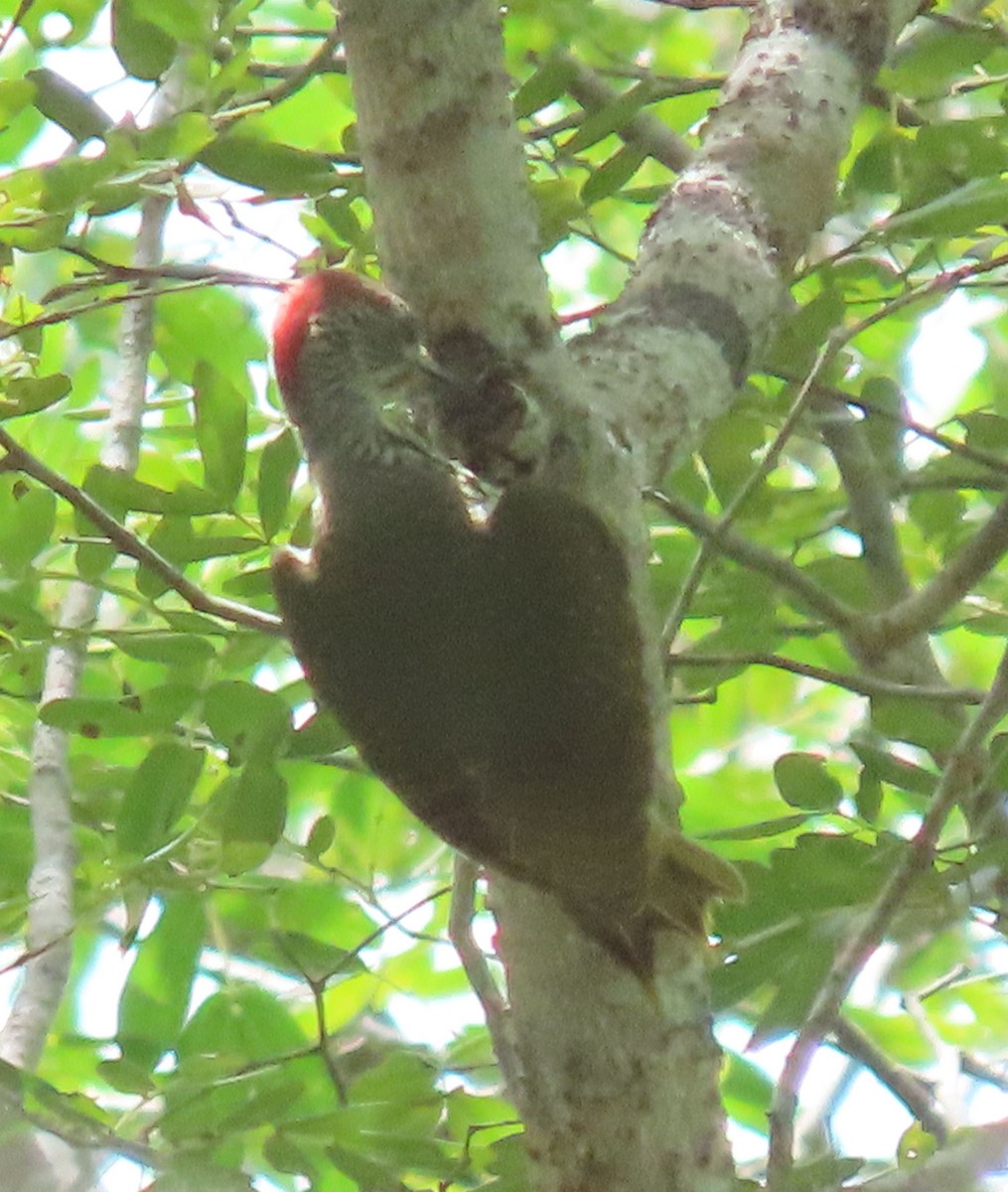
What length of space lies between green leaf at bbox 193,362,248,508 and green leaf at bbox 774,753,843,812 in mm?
859

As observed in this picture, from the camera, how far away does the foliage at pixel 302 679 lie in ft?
7.44

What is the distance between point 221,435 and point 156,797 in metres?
0.51

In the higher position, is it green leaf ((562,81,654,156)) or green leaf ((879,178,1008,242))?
green leaf ((562,81,654,156))

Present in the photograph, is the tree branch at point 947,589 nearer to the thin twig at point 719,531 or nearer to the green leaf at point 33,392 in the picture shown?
the thin twig at point 719,531

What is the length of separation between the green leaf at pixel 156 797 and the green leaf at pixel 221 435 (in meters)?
0.36

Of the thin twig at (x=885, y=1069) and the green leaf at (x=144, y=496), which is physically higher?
the green leaf at (x=144, y=496)

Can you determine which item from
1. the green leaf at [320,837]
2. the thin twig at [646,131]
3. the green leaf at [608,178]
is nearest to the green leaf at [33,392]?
the green leaf at [320,837]

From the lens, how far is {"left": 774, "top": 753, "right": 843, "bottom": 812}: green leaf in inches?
93.8

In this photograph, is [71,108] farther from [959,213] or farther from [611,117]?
[959,213]

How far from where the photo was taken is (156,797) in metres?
2.31

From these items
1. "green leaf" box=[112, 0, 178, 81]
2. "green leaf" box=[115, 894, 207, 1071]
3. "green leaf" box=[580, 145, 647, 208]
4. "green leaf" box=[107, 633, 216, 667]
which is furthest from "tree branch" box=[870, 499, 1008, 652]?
"green leaf" box=[112, 0, 178, 81]

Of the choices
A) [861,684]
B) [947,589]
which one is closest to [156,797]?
[861,684]

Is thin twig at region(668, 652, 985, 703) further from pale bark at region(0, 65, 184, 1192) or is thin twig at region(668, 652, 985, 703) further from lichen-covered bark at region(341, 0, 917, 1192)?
pale bark at region(0, 65, 184, 1192)

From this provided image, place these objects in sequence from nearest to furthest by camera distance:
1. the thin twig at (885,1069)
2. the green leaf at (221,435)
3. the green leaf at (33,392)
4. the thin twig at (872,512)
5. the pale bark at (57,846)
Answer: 1. the pale bark at (57,846)
2. the green leaf at (33,392)
3. the green leaf at (221,435)
4. the thin twig at (885,1069)
5. the thin twig at (872,512)
